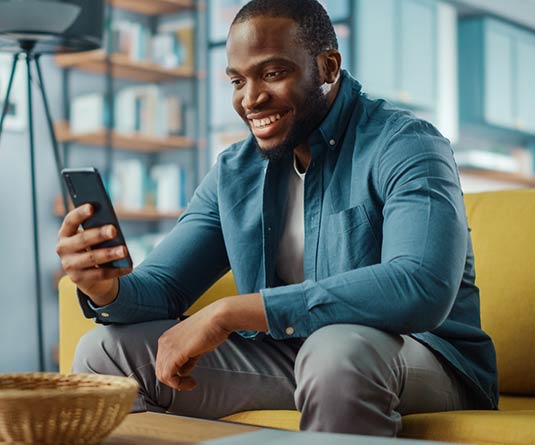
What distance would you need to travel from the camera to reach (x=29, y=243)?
4.63 m

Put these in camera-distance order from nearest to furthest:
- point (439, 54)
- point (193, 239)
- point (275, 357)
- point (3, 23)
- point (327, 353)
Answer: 1. point (327, 353)
2. point (275, 357)
3. point (193, 239)
4. point (3, 23)
5. point (439, 54)

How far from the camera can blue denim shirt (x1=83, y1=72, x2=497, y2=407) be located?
1277 mm

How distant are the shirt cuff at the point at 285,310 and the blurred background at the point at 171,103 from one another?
3.21 meters

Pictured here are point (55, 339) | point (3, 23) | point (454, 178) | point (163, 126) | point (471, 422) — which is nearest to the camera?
point (471, 422)

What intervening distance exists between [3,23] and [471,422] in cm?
215

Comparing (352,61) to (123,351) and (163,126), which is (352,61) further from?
(123,351)

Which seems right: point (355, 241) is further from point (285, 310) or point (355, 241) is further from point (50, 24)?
point (50, 24)

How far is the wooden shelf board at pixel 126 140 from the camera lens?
4.72 meters

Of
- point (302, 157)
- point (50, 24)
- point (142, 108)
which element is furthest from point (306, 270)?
point (142, 108)

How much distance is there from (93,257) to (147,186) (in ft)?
12.3

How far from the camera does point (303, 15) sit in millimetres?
1594

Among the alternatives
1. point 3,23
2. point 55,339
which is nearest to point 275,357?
point 3,23

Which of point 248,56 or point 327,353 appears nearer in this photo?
point 327,353

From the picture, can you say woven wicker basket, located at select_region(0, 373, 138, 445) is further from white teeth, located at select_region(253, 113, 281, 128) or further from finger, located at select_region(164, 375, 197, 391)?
white teeth, located at select_region(253, 113, 281, 128)
